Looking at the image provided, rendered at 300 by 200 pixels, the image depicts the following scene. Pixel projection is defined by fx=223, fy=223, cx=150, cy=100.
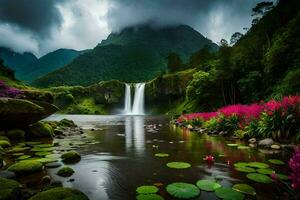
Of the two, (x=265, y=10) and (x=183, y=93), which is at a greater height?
(x=265, y=10)

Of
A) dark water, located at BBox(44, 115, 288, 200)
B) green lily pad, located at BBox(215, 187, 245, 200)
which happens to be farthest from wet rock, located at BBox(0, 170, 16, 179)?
green lily pad, located at BBox(215, 187, 245, 200)

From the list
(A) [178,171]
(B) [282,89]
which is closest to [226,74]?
(B) [282,89]

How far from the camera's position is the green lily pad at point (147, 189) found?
5598mm

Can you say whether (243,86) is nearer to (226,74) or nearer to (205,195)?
(226,74)

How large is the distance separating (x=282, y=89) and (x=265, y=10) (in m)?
40.1

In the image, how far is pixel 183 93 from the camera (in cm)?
9262

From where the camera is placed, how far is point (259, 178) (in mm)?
6590

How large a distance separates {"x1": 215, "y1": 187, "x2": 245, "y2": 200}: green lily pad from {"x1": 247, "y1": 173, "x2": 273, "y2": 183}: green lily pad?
1.33 meters

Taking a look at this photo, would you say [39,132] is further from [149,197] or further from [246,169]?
[246,169]

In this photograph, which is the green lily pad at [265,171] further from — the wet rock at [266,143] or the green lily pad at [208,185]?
the wet rock at [266,143]

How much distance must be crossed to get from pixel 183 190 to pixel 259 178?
2.57 meters

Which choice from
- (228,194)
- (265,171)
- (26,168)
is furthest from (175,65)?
(228,194)

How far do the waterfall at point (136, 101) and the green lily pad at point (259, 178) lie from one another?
91.9 metres

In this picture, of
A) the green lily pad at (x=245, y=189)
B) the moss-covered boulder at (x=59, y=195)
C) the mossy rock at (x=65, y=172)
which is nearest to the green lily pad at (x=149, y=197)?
the moss-covered boulder at (x=59, y=195)
